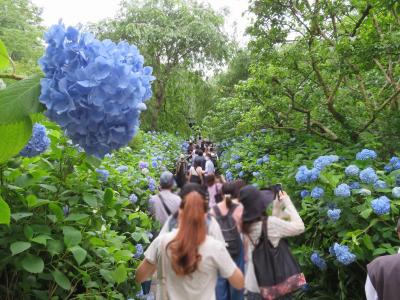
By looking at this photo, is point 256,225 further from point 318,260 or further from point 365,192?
point 365,192

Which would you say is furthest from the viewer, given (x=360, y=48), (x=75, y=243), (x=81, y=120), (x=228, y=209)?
(x=360, y=48)

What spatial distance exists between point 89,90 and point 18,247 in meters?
0.69

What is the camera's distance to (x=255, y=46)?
6336 mm

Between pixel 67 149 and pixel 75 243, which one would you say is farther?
pixel 67 149

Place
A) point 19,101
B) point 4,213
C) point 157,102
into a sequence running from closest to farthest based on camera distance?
1. point 19,101
2. point 4,213
3. point 157,102

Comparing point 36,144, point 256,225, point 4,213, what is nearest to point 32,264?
point 36,144

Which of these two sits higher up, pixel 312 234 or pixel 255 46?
pixel 255 46

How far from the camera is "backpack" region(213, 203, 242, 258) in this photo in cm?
382

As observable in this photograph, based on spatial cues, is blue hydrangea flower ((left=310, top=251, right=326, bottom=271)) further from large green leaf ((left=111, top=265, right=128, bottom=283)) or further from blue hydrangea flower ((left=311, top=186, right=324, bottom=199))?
large green leaf ((left=111, top=265, right=128, bottom=283))

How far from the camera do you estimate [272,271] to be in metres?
3.22

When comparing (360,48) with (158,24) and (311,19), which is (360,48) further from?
(158,24)

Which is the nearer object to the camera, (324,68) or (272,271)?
(272,271)

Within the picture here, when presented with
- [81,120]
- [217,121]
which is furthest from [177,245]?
[217,121]

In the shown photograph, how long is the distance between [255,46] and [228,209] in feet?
10.3
